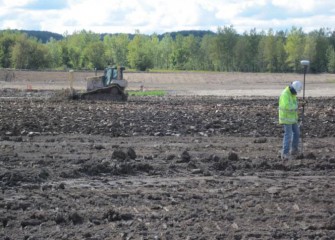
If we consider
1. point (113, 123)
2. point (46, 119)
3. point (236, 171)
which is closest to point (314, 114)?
point (113, 123)

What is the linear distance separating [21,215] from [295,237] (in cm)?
385

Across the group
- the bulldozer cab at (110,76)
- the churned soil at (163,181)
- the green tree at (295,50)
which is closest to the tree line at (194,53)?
the green tree at (295,50)

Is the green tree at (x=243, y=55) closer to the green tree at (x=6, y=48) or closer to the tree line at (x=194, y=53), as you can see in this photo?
the tree line at (x=194, y=53)

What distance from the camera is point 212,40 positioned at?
147500 millimetres

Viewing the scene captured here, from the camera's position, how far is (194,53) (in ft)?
520

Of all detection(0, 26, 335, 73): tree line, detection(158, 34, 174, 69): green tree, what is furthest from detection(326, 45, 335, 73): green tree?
detection(158, 34, 174, 69): green tree

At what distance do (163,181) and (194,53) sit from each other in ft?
481

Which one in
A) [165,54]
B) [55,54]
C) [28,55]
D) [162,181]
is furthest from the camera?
[165,54]

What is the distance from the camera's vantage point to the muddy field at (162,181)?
948 centimetres

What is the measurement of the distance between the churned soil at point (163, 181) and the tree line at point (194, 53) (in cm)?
9777

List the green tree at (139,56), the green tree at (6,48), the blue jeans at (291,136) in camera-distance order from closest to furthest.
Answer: the blue jeans at (291,136) → the green tree at (6,48) → the green tree at (139,56)

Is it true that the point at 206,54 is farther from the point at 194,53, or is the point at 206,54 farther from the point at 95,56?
the point at 95,56

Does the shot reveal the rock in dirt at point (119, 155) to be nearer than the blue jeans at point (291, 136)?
Yes

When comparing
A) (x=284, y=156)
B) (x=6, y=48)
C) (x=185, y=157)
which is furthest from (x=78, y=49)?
(x=185, y=157)
